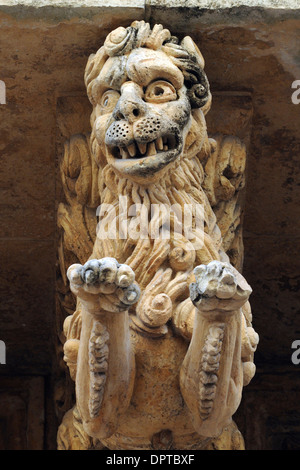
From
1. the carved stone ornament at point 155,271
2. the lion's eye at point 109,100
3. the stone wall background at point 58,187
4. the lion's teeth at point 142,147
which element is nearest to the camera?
the carved stone ornament at point 155,271

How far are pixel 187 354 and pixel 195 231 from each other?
0.40 metres

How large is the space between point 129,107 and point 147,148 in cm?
13

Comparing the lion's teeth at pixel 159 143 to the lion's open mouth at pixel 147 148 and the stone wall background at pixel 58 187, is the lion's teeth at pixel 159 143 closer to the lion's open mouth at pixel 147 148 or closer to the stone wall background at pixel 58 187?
the lion's open mouth at pixel 147 148

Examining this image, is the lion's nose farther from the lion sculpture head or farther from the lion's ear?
the lion's ear

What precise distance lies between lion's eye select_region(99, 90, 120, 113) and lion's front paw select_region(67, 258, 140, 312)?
0.71m

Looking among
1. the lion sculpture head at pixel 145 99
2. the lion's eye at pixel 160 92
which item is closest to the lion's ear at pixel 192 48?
the lion sculpture head at pixel 145 99

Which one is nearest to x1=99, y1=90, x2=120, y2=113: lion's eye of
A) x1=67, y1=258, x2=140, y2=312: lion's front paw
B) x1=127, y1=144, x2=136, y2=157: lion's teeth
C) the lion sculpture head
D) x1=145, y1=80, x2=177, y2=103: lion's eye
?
the lion sculpture head

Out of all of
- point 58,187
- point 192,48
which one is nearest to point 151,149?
point 192,48

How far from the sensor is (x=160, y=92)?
366 cm

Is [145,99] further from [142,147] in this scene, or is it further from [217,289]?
[217,289]

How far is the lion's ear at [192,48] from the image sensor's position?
3.74 metres

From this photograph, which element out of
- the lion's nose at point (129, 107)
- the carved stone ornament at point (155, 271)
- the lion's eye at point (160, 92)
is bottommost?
the carved stone ornament at point (155, 271)
